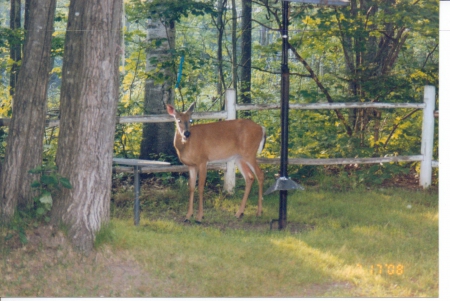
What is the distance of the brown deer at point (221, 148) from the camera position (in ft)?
25.9

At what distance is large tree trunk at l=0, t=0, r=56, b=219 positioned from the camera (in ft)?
19.2

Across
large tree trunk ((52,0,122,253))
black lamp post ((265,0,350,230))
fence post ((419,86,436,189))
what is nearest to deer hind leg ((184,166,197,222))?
black lamp post ((265,0,350,230))

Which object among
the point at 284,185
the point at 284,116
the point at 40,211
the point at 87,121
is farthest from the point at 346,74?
the point at 40,211

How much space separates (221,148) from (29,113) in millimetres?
2701

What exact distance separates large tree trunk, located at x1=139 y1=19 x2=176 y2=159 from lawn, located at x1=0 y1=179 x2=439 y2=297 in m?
2.41

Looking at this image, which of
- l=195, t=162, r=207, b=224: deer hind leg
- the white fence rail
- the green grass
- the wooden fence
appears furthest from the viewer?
the white fence rail

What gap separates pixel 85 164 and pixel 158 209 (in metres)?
2.62

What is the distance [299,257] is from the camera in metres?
5.95

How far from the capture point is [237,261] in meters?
5.77

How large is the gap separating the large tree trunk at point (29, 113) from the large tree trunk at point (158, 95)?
144 inches

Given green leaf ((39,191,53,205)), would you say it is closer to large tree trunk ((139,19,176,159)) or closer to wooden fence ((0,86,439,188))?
wooden fence ((0,86,439,188))
